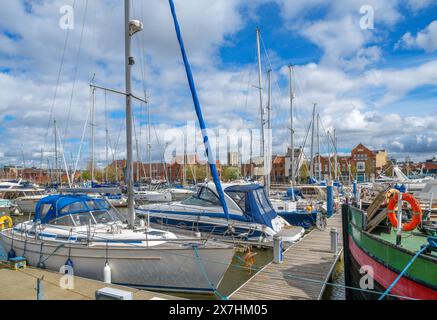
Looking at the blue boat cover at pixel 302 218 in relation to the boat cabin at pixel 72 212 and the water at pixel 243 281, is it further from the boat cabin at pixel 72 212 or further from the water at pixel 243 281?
the boat cabin at pixel 72 212

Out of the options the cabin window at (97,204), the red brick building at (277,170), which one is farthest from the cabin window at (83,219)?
the red brick building at (277,170)

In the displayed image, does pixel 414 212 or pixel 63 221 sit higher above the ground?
pixel 414 212

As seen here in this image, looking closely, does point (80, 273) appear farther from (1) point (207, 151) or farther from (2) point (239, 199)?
(2) point (239, 199)

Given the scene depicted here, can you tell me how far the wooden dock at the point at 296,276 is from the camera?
8.70 m

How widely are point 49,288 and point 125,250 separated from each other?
214 centimetres

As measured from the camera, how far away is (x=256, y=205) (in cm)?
1580

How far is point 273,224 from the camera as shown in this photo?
1619 cm

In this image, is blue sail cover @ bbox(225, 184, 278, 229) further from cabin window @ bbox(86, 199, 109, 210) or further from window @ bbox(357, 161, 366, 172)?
window @ bbox(357, 161, 366, 172)

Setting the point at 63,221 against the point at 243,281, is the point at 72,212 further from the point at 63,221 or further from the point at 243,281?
the point at 243,281

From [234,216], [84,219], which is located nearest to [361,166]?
[234,216]

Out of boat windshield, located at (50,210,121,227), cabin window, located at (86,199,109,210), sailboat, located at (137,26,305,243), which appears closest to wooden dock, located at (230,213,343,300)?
sailboat, located at (137,26,305,243)

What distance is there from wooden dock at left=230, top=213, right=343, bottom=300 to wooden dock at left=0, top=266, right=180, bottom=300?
2.55 meters
